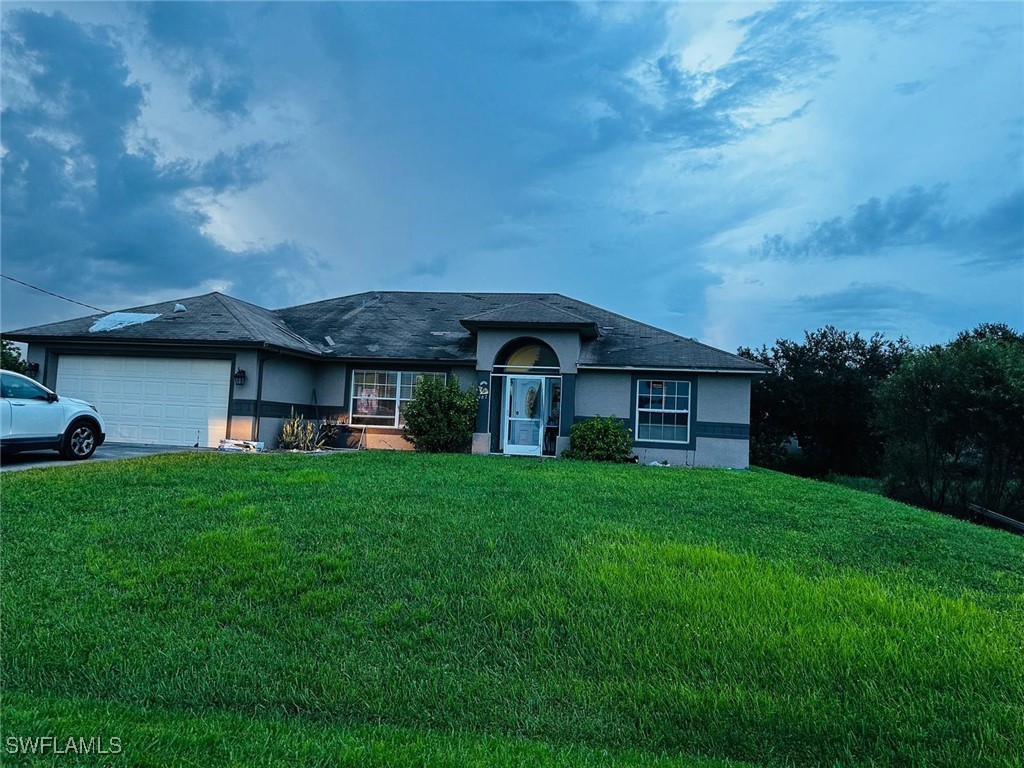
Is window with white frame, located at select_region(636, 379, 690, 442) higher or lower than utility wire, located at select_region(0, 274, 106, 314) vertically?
lower

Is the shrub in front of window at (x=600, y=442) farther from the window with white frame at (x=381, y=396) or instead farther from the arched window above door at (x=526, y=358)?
the window with white frame at (x=381, y=396)

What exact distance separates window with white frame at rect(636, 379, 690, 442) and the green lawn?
8607 millimetres

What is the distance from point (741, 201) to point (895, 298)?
9.32 m

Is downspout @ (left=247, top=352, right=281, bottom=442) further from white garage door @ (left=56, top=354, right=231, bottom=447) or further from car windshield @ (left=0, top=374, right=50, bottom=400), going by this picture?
car windshield @ (left=0, top=374, right=50, bottom=400)

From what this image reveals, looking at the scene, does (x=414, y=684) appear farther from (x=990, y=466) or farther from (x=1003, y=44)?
(x=990, y=466)

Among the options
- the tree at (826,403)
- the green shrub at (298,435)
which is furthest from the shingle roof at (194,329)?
the tree at (826,403)

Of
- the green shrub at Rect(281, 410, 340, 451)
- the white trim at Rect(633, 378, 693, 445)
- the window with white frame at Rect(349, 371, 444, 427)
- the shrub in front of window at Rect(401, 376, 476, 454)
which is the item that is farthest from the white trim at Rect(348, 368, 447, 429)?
the white trim at Rect(633, 378, 693, 445)

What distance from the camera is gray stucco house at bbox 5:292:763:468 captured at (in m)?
15.4

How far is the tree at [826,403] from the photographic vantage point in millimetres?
28453

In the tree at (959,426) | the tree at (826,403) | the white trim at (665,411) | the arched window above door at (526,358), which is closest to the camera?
the tree at (959,426)

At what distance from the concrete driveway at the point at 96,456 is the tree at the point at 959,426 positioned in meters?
19.4

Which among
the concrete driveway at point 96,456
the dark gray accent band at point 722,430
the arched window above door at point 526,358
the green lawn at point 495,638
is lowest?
the green lawn at point 495,638

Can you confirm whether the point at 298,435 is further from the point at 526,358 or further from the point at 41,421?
the point at 526,358

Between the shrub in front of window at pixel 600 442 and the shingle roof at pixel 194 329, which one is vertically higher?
the shingle roof at pixel 194 329
